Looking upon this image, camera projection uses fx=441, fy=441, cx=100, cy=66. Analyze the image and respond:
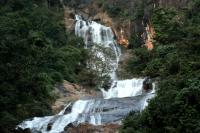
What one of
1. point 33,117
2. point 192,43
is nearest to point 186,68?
point 192,43

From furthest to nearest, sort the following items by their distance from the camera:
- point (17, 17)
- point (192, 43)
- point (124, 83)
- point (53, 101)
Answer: point (17, 17) → point (124, 83) → point (53, 101) → point (192, 43)

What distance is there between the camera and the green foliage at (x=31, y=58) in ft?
67.4

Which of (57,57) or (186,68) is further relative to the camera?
(57,57)

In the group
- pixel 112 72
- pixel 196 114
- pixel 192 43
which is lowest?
pixel 112 72

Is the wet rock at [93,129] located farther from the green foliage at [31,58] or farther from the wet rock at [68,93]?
the wet rock at [68,93]

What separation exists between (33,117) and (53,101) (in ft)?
15.8

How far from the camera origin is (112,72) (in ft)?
140

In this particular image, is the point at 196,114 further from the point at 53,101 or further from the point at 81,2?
the point at 81,2

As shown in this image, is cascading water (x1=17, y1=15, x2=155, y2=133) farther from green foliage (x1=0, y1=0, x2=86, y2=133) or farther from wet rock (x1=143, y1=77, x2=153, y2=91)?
green foliage (x1=0, y1=0, x2=86, y2=133)

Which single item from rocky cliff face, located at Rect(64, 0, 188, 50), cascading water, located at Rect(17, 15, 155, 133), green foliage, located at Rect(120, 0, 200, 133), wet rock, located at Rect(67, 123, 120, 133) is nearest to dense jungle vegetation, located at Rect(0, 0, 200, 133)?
green foliage, located at Rect(120, 0, 200, 133)

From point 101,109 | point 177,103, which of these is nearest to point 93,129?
point 177,103

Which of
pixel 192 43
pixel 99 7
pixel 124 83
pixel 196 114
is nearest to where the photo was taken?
pixel 196 114

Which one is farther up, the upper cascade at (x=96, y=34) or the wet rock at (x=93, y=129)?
the upper cascade at (x=96, y=34)

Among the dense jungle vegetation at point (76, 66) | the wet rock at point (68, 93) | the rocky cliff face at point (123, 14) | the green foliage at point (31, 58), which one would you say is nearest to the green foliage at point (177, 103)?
the dense jungle vegetation at point (76, 66)
